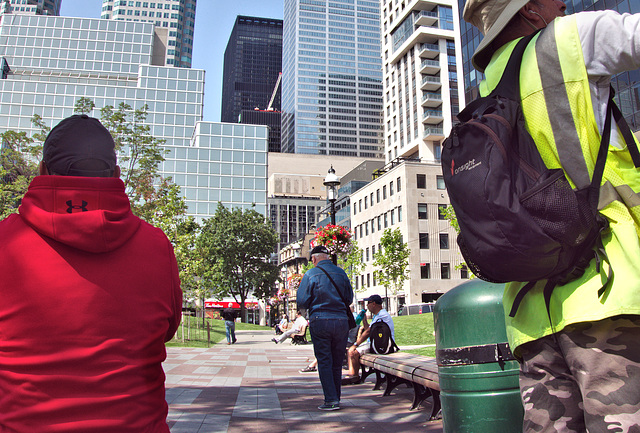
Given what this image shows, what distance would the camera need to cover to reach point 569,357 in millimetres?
1489

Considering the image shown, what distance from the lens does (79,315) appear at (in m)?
1.72

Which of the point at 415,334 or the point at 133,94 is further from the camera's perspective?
the point at 133,94

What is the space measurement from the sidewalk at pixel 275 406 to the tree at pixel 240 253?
4093 centimetres

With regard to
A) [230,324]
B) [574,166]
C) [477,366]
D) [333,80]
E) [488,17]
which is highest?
[333,80]

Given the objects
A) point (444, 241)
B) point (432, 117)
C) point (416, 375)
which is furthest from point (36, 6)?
point (416, 375)

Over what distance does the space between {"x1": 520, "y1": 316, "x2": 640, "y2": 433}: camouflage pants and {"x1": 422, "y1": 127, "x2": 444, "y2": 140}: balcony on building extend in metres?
67.0

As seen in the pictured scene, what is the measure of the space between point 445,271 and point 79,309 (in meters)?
54.3

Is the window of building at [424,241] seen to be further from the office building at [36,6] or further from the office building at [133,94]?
the office building at [36,6]

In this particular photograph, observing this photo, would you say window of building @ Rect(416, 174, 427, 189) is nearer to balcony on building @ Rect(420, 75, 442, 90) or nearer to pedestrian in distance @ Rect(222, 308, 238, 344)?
balcony on building @ Rect(420, 75, 442, 90)

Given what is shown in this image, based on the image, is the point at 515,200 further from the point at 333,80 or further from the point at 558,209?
the point at 333,80

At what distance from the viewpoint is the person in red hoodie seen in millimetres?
1634

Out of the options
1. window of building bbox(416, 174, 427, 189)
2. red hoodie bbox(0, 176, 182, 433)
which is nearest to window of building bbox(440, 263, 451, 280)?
window of building bbox(416, 174, 427, 189)

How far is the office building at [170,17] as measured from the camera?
5679 inches

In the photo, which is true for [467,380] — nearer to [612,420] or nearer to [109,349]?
[612,420]
